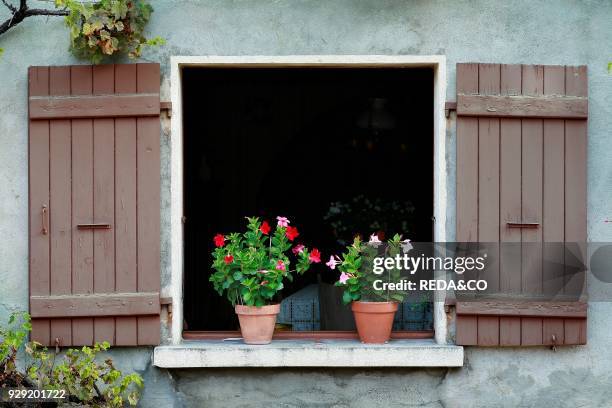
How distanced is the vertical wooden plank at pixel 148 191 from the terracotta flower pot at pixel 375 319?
114 centimetres

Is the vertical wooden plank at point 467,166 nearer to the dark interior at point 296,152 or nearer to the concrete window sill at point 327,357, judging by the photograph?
the concrete window sill at point 327,357

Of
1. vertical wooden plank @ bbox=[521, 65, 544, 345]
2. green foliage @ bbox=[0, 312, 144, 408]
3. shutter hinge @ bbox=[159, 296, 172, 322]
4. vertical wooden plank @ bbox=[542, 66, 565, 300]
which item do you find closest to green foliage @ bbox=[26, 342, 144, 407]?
green foliage @ bbox=[0, 312, 144, 408]

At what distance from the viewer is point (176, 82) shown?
16.5 ft

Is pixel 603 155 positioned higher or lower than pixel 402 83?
lower

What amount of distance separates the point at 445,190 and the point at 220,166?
358cm

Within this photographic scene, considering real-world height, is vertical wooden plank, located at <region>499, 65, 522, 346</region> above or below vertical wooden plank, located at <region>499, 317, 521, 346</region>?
above

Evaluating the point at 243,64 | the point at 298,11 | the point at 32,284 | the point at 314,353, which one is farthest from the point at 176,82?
the point at 314,353

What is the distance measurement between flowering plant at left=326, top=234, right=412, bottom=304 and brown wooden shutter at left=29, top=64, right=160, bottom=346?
41.6 inches

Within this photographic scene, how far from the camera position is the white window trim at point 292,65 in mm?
5031

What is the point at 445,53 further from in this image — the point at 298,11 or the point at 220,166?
the point at 220,166

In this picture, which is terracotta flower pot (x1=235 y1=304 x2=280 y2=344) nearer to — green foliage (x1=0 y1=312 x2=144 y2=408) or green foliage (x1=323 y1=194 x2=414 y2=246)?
green foliage (x1=0 y1=312 x2=144 y2=408)

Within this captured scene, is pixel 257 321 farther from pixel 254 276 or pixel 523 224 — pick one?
pixel 523 224

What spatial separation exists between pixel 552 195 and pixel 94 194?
2.56 meters

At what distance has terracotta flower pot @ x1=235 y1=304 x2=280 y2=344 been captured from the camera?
5031 millimetres
